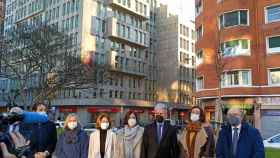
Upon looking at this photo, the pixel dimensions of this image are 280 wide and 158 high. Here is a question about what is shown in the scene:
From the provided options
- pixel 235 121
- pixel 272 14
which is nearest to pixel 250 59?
pixel 272 14

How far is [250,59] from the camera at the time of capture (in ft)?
114

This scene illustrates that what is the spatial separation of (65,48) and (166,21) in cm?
5427

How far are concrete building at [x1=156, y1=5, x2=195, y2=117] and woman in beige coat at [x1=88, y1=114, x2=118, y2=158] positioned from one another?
71303mm

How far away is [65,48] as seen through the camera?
33.6 meters

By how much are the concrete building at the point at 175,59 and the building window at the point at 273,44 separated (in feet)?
149

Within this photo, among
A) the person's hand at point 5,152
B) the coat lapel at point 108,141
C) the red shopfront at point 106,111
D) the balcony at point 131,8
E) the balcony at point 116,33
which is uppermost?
the balcony at point 131,8

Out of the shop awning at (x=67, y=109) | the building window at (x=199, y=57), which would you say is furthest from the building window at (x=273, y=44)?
the shop awning at (x=67, y=109)

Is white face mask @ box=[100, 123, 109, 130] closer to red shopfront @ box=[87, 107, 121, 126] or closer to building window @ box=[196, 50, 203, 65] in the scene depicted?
building window @ box=[196, 50, 203, 65]

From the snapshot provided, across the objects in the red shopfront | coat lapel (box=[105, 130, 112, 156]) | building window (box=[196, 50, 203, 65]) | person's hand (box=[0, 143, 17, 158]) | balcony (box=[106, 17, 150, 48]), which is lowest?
the red shopfront

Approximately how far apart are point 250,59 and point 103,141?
2882cm

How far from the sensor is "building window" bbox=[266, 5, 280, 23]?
3450cm

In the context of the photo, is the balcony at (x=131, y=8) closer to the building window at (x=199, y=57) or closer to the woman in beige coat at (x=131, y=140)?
the building window at (x=199, y=57)

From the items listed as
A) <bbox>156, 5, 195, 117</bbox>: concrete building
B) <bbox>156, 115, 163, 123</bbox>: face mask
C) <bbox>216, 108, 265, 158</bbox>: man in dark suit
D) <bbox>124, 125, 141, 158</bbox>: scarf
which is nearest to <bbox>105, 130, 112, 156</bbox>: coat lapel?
<bbox>124, 125, 141, 158</bbox>: scarf

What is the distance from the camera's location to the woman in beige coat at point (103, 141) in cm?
829
